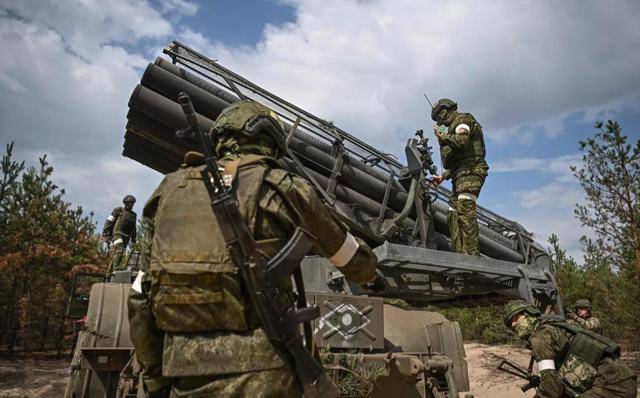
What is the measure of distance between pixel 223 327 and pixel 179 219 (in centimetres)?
44

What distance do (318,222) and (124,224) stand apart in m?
7.62

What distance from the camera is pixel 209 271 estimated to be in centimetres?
194

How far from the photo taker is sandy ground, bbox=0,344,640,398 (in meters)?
10.4

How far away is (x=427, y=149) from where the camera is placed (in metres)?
5.67

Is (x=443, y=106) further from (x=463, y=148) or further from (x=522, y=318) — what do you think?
(x=522, y=318)

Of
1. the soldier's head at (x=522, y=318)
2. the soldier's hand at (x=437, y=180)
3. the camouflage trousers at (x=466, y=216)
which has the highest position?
the soldier's hand at (x=437, y=180)

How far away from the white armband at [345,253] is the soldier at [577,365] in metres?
2.98

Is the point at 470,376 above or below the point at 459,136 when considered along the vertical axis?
below

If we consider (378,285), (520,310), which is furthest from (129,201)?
(520,310)

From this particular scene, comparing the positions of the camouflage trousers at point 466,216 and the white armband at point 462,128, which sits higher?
the white armband at point 462,128

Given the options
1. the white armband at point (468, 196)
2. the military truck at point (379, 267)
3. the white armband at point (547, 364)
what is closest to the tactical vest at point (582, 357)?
the white armband at point (547, 364)

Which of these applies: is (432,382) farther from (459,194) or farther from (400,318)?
(459,194)

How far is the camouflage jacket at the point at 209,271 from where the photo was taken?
75.8 inches

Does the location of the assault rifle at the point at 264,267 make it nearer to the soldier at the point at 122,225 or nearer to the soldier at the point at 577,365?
the soldier at the point at 577,365
